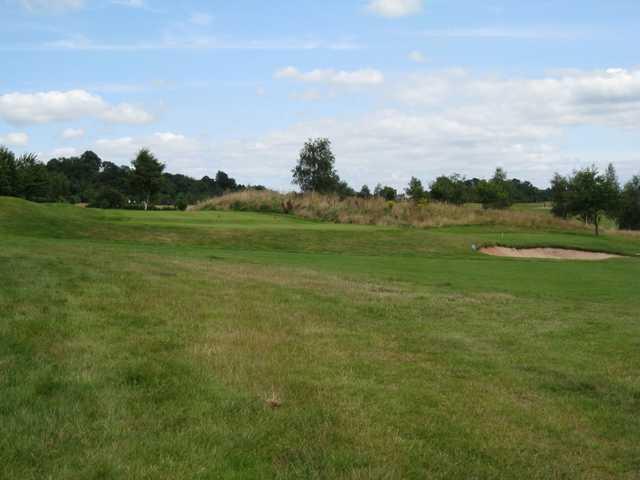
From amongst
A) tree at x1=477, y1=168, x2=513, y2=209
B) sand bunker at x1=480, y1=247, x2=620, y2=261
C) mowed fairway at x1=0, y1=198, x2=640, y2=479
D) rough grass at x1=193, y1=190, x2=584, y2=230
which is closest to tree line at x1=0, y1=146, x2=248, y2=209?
rough grass at x1=193, y1=190, x2=584, y2=230

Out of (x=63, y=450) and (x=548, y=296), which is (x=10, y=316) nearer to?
(x=63, y=450)

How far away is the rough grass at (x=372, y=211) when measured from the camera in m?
47.8

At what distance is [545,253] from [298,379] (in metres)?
28.3

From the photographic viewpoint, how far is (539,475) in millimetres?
5109

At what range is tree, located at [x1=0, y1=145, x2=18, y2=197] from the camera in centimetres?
5390

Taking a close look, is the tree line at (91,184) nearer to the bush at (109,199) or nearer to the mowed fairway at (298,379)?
the bush at (109,199)

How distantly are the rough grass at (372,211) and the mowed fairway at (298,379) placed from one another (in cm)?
3242

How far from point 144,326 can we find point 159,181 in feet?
165

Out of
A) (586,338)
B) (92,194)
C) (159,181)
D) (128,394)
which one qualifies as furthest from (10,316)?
(92,194)

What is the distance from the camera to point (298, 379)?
704 centimetres

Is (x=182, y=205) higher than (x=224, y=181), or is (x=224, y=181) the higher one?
(x=224, y=181)

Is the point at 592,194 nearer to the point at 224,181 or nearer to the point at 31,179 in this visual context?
the point at 31,179

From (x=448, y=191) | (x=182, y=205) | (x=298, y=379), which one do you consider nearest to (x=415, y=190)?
(x=448, y=191)

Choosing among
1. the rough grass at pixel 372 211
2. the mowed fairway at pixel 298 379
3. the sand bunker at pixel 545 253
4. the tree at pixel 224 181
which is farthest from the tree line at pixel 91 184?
the mowed fairway at pixel 298 379
